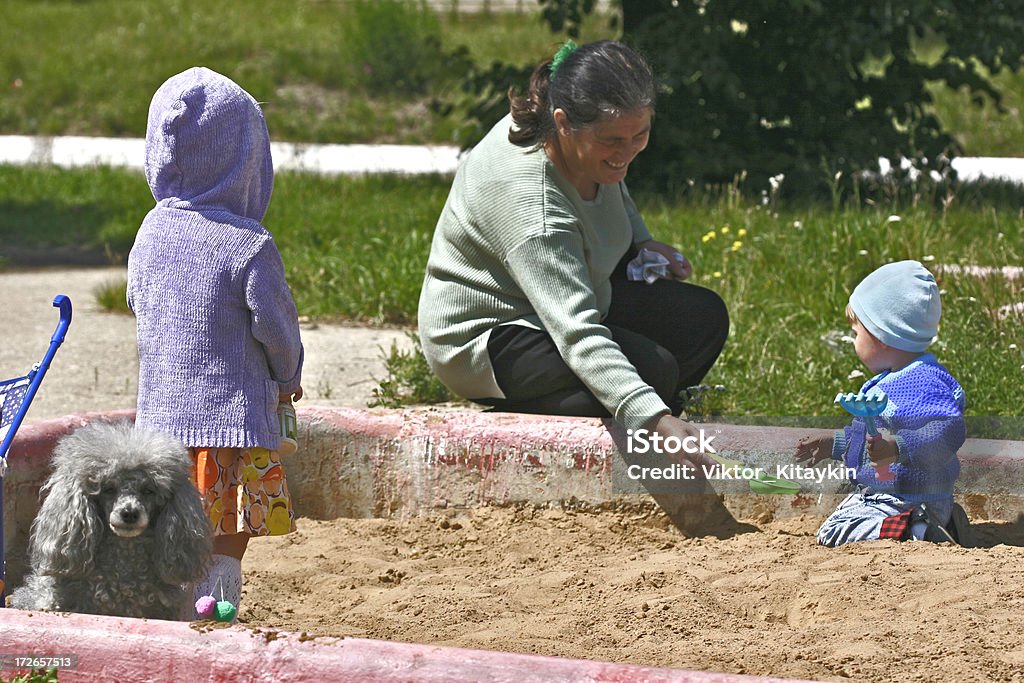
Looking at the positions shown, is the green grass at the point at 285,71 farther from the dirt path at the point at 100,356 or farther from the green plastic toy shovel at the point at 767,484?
the green plastic toy shovel at the point at 767,484

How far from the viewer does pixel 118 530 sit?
273cm

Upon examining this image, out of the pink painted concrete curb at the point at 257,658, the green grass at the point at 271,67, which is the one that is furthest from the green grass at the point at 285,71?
the pink painted concrete curb at the point at 257,658

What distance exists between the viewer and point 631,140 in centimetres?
385

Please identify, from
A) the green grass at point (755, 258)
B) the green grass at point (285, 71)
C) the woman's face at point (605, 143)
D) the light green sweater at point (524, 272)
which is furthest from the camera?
the green grass at point (285, 71)

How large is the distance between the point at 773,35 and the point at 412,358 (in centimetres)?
385

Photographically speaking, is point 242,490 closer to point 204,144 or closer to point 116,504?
point 116,504

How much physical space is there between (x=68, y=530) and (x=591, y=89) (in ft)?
6.05

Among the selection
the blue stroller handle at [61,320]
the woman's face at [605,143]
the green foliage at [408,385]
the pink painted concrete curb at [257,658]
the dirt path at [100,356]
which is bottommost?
the dirt path at [100,356]

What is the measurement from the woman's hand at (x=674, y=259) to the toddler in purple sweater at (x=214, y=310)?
1.58 metres

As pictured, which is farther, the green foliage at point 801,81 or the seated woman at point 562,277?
the green foliage at point 801,81

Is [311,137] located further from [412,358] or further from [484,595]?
[484,595]

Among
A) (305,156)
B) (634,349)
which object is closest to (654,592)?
(634,349)

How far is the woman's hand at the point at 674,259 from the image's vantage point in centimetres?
442

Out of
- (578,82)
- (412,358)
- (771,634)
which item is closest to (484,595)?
(771,634)
